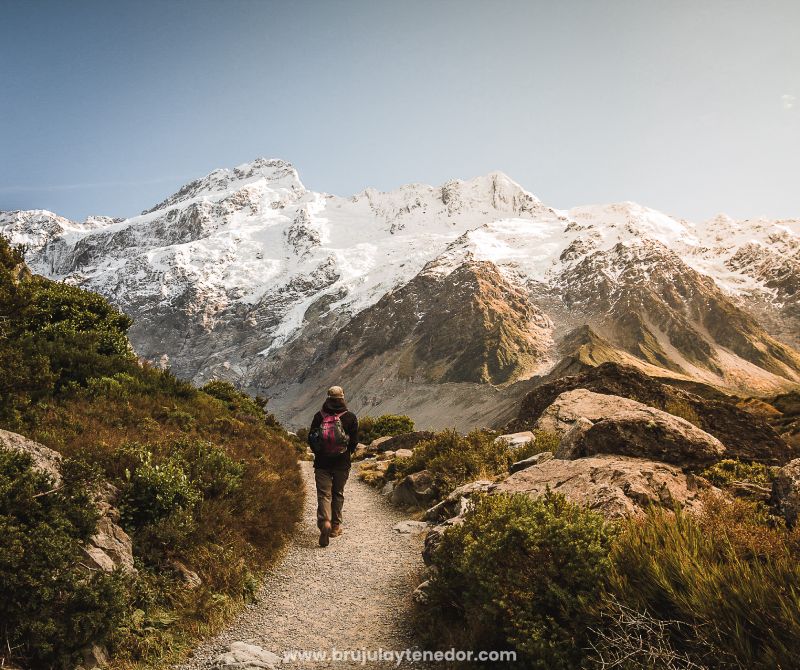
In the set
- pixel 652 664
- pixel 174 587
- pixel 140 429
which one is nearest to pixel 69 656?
pixel 174 587

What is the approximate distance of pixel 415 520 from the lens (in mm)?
12336

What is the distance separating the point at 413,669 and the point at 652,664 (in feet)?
9.59

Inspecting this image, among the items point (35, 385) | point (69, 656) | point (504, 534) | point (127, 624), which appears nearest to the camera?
point (69, 656)

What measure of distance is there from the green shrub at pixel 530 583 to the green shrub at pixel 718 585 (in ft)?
1.12

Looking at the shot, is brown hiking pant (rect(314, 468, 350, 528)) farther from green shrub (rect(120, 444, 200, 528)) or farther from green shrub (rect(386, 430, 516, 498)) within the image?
green shrub (rect(386, 430, 516, 498))

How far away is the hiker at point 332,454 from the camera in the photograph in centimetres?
998

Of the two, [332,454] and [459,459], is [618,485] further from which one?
[459,459]

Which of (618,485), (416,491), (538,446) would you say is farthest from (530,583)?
(416,491)

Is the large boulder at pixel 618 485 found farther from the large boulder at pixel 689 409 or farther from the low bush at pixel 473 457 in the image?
the low bush at pixel 473 457

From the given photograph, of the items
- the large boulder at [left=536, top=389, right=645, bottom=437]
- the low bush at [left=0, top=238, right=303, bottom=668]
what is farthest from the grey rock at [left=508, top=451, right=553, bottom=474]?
the low bush at [left=0, top=238, right=303, bottom=668]

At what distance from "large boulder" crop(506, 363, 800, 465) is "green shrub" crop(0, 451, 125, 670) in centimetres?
1040

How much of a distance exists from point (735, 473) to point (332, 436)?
737cm

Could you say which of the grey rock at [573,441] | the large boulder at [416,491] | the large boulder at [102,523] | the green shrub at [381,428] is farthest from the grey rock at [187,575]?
the green shrub at [381,428]

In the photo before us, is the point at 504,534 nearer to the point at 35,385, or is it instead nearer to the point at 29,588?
the point at 29,588
